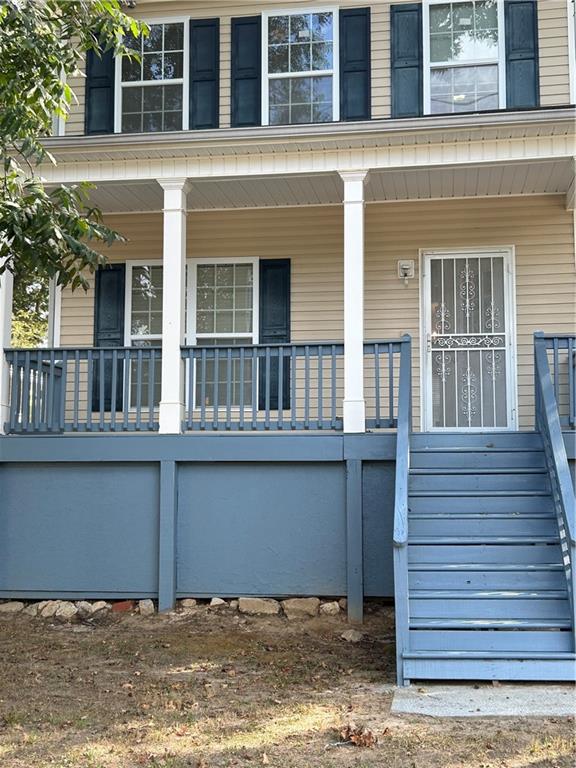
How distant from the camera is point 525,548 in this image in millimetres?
5797

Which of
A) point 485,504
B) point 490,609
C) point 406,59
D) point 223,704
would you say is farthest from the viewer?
point 406,59

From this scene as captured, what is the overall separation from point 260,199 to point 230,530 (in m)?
3.54

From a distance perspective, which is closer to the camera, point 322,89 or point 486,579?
point 486,579

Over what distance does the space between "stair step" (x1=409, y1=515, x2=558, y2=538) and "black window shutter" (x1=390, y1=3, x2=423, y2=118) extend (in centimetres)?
451

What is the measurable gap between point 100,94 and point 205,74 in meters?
1.22

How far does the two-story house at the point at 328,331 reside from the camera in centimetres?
628

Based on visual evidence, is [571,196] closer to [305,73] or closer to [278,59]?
[305,73]

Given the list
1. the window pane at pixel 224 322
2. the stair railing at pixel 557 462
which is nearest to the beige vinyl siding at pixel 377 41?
the window pane at pixel 224 322

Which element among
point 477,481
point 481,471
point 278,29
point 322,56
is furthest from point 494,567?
point 278,29

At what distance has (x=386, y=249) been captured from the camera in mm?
8742

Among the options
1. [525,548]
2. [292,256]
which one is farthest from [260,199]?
[525,548]

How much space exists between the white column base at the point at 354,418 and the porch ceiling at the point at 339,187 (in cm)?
223

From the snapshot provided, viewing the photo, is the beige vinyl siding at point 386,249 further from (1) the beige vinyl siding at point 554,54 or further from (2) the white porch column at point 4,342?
(2) the white porch column at point 4,342

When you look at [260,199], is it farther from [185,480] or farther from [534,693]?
[534,693]
